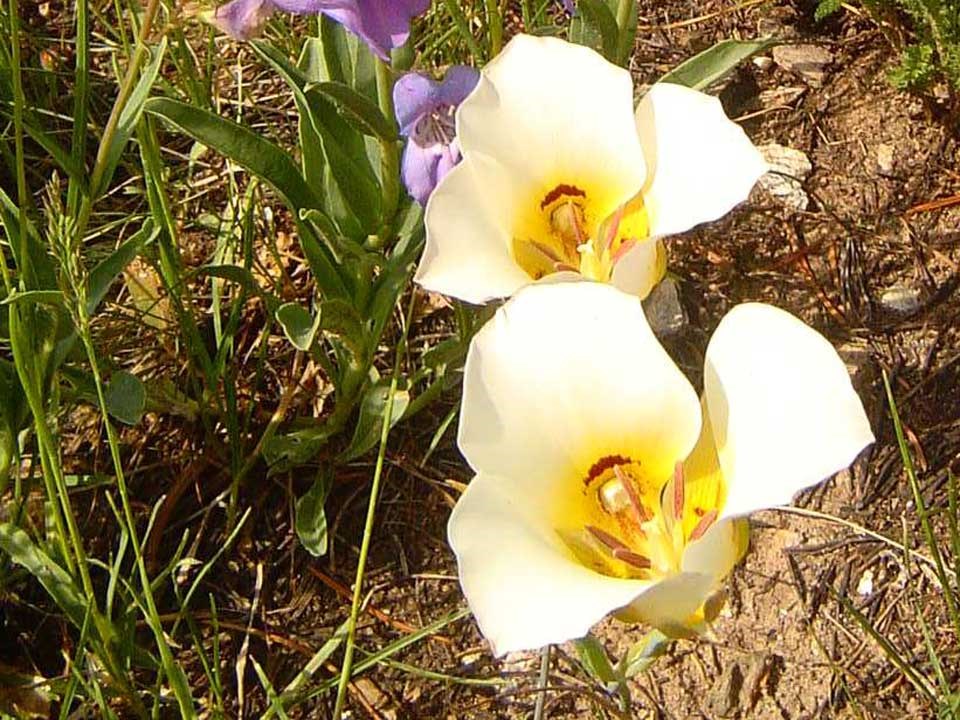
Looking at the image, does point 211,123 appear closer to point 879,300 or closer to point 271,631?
point 271,631

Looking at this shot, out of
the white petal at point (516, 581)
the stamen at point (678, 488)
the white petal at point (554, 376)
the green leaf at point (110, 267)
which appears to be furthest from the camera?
the green leaf at point (110, 267)

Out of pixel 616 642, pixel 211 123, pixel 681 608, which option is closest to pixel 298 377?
pixel 211 123

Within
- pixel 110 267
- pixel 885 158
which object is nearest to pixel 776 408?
pixel 110 267

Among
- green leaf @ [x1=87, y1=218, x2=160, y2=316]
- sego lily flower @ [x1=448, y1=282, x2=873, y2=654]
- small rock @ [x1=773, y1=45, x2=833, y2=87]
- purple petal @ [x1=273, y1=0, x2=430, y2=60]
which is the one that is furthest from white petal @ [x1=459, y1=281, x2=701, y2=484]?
small rock @ [x1=773, y1=45, x2=833, y2=87]

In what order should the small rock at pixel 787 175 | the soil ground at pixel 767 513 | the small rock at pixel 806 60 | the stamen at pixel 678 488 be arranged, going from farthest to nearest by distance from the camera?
the small rock at pixel 806 60
the small rock at pixel 787 175
the soil ground at pixel 767 513
the stamen at pixel 678 488

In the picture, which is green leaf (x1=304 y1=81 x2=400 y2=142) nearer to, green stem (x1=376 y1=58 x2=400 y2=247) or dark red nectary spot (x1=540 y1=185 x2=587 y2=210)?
green stem (x1=376 y1=58 x2=400 y2=247)

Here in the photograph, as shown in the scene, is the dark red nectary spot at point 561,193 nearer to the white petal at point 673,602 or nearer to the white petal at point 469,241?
the white petal at point 469,241

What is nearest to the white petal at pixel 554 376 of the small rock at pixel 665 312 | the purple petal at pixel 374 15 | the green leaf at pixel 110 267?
the purple petal at pixel 374 15
